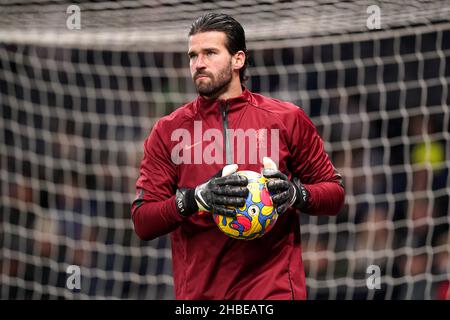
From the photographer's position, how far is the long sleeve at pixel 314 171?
123 inches

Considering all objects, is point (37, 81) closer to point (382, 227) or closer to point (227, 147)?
point (382, 227)

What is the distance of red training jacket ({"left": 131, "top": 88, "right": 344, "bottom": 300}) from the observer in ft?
10.1

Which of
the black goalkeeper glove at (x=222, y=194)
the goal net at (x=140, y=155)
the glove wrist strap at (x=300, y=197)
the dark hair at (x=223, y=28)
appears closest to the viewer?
the black goalkeeper glove at (x=222, y=194)

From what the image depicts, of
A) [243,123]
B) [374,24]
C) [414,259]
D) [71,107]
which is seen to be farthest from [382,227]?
[243,123]

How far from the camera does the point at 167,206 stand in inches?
119

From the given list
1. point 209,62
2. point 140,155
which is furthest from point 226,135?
point 140,155

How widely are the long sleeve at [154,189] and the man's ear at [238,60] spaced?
351 mm

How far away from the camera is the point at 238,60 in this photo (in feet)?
10.4

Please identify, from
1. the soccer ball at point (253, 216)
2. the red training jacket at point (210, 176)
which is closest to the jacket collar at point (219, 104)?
the red training jacket at point (210, 176)

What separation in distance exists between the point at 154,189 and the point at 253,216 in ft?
1.41

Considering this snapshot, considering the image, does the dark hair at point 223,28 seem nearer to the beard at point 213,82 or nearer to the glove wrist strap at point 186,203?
the beard at point 213,82

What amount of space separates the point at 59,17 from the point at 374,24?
1736 millimetres

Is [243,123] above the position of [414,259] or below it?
above

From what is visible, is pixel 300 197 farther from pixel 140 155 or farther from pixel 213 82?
pixel 140 155
